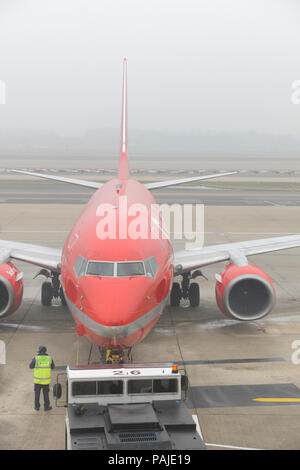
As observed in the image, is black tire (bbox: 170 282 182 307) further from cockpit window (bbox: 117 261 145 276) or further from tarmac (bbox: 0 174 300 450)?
cockpit window (bbox: 117 261 145 276)

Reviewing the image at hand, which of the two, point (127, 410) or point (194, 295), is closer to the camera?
point (127, 410)

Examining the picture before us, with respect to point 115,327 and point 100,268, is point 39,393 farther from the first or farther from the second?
Result: point 100,268

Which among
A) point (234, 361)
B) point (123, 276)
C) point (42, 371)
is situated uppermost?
point (123, 276)

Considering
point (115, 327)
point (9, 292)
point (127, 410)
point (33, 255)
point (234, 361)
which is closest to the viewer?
point (127, 410)

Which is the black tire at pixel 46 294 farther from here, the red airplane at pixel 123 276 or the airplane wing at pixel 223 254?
the airplane wing at pixel 223 254

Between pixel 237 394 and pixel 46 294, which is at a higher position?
pixel 46 294

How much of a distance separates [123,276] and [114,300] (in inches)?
30.6

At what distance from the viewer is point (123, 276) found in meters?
14.3

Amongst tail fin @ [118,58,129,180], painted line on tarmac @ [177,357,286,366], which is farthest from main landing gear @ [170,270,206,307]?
painted line on tarmac @ [177,357,286,366]

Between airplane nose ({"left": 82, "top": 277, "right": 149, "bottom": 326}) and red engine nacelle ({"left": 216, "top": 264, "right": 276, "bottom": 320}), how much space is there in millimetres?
5209

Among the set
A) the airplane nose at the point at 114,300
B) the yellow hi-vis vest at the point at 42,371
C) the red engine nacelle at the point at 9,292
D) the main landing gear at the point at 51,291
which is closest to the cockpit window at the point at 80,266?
the airplane nose at the point at 114,300

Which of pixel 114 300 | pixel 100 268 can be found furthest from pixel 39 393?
pixel 100 268

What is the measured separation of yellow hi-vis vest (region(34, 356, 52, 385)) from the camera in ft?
45.1
